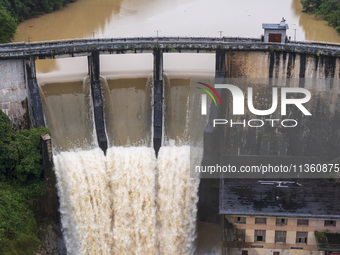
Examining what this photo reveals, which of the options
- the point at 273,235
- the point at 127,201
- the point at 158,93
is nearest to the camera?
the point at 273,235

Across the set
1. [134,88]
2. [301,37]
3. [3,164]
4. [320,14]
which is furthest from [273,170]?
[320,14]

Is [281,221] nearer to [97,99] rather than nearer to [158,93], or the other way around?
[158,93]

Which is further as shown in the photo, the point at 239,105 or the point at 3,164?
Result: the point at 239,105

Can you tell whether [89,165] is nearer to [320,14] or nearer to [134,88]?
[134,88]

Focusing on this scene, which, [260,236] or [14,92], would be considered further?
[14,92]

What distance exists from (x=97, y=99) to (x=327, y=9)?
33.5 m

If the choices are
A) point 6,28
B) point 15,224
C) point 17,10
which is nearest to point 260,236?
point 15,224

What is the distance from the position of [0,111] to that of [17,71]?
3519mm

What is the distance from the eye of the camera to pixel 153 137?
3866cm

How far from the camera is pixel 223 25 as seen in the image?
190 ft

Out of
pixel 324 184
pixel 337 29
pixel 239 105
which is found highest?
pixel 337 29

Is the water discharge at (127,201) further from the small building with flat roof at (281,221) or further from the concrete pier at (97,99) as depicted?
the small building with flat roof at (281,221)

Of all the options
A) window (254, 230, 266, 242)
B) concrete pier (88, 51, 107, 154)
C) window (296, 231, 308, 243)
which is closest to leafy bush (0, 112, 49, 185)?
concrete pier (88, 51, 107, 154)

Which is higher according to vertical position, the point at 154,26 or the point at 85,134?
the point at 154,26
